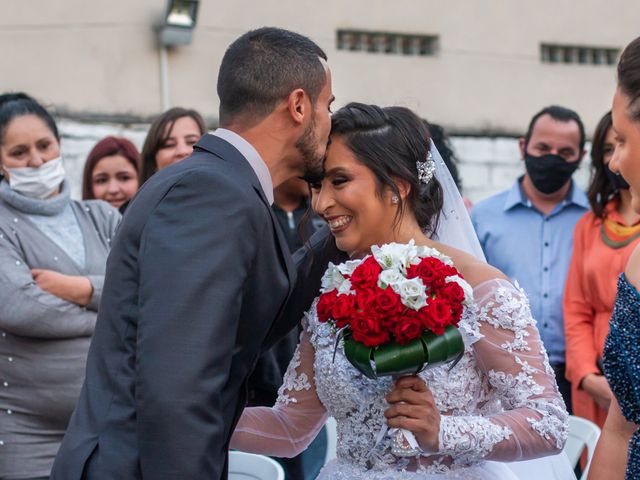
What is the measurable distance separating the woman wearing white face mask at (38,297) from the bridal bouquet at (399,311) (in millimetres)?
1717

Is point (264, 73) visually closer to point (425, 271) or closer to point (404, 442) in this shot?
point (425, 271)

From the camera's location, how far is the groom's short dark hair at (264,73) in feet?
8.97

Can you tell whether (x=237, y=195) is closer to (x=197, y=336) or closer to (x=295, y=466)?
(x=197, y=336)

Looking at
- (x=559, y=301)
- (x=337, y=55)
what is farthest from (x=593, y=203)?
(x=337, y=55)

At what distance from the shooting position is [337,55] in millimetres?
8820

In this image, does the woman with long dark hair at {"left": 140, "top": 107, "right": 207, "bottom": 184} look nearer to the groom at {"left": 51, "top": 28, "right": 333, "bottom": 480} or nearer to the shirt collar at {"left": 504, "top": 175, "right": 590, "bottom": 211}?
the shirt collar at {"left": 504, "top": 175, "right": 590, "bottom": 211}

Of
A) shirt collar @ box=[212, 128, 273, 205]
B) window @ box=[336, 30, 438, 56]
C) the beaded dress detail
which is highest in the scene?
shirt collar @ box=[212, 128, 273, 205]

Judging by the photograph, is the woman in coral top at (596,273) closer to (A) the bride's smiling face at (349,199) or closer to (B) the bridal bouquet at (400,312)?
(A) the bride's smiling face at (349,199)

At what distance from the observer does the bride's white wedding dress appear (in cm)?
293

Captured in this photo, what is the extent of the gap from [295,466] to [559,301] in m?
1.74

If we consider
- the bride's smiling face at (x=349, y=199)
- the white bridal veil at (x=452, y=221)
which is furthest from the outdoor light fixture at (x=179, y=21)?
the bride's smiling face at (x=349, y=199)

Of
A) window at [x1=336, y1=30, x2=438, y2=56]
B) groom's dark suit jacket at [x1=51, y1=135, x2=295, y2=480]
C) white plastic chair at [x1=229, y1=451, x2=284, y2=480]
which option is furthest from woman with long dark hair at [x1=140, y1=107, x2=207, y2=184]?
window at [x1=336, y1=30, x2=438, y2=56]

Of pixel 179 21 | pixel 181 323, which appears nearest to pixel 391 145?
pixel 181 323

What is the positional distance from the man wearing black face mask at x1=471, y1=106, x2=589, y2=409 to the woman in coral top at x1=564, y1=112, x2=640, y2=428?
0.23m
